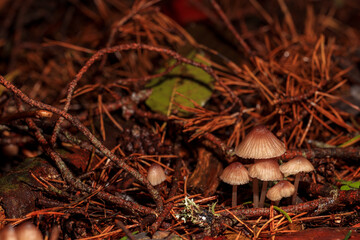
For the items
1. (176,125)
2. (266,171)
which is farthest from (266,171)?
(176,125)

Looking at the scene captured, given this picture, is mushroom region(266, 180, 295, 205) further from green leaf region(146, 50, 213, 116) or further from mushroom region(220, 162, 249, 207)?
green leaf region(146, 50, 213, 116)

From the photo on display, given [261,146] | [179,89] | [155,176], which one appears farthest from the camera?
[179,89]

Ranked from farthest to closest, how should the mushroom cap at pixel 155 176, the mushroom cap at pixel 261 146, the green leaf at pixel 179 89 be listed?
1. the green leaf at pixel 179 89
2. the mushroom cap at pixel 155 176
3. the mushroom cap at pixel 261 146

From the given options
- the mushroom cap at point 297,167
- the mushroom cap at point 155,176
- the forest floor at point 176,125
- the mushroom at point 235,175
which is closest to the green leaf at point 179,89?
the forest floor at point 176,125

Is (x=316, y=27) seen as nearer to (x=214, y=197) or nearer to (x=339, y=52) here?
(x=339, y=52)

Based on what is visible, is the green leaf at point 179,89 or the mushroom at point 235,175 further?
the green leaf at point 179,89

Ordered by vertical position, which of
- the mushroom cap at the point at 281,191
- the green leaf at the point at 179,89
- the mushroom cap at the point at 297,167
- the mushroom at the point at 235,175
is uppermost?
the green leaf at the point at 179,89

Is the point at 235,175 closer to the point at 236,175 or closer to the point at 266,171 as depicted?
the point at 236,175

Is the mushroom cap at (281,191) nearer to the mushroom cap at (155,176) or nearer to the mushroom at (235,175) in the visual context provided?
the mushroom at (235,175)
